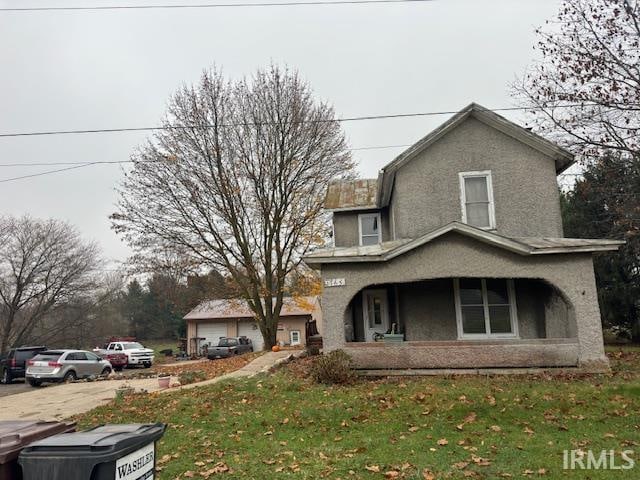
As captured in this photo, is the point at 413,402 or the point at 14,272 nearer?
the point at 413,402

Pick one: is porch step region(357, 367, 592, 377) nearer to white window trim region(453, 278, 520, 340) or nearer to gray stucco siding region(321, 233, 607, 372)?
gray stucco siding region(321, 233, 607, 372)

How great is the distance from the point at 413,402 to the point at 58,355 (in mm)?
19565

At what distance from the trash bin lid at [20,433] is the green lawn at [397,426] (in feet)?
7.66

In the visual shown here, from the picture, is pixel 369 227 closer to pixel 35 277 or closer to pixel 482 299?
pixel 482 299

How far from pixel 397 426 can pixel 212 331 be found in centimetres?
4014

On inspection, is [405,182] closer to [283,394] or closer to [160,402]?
[283,394]

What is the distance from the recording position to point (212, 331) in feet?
148

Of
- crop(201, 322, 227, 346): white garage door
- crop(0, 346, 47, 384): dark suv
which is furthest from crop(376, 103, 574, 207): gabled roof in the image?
crop(201, 322, 227, 346): white garage door

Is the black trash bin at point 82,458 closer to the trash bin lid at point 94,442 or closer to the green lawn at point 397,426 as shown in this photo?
the trash bin lid at point 94,442

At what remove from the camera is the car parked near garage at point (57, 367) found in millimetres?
21312

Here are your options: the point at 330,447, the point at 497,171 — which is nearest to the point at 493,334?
the point at 497,171

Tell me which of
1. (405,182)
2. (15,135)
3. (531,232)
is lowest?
(531,232)

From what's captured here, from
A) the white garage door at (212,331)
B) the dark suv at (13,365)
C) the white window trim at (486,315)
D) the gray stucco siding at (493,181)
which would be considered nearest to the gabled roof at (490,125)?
the gray stucco siding at (493,181)

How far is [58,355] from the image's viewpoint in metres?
21.9
